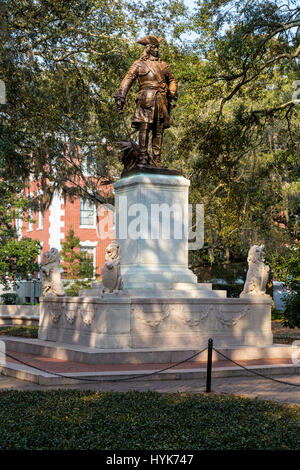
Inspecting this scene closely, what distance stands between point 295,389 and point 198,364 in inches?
106

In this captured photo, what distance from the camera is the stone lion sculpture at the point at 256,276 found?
16.8 metres

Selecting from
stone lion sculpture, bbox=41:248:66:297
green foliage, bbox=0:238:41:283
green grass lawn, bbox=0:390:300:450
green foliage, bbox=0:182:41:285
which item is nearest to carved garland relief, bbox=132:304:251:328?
stone lion sculpture, bbox=41:248:66:297

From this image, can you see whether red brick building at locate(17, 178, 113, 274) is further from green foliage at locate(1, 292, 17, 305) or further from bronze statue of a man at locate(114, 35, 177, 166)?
bronze statue of a man at locate(114, 35, 177, 166)

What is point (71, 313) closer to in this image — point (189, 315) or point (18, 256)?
point (189, 315)

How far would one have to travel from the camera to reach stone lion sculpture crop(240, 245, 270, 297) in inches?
661

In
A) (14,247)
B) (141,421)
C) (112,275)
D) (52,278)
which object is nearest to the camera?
(141,421)

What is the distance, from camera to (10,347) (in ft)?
55.7

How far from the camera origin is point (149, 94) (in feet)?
55.0

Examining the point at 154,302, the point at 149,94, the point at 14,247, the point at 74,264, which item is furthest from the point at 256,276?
the point at 74,264

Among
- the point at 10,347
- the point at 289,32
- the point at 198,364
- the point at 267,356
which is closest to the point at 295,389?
the point at 198,364

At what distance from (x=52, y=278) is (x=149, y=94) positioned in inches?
204

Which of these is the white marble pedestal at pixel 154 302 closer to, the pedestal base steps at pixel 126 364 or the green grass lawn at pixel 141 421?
the pedestal base steps at pixel 126 364

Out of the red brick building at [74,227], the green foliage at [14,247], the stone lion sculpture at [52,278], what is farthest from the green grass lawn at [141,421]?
the red brick building at [74,227]
